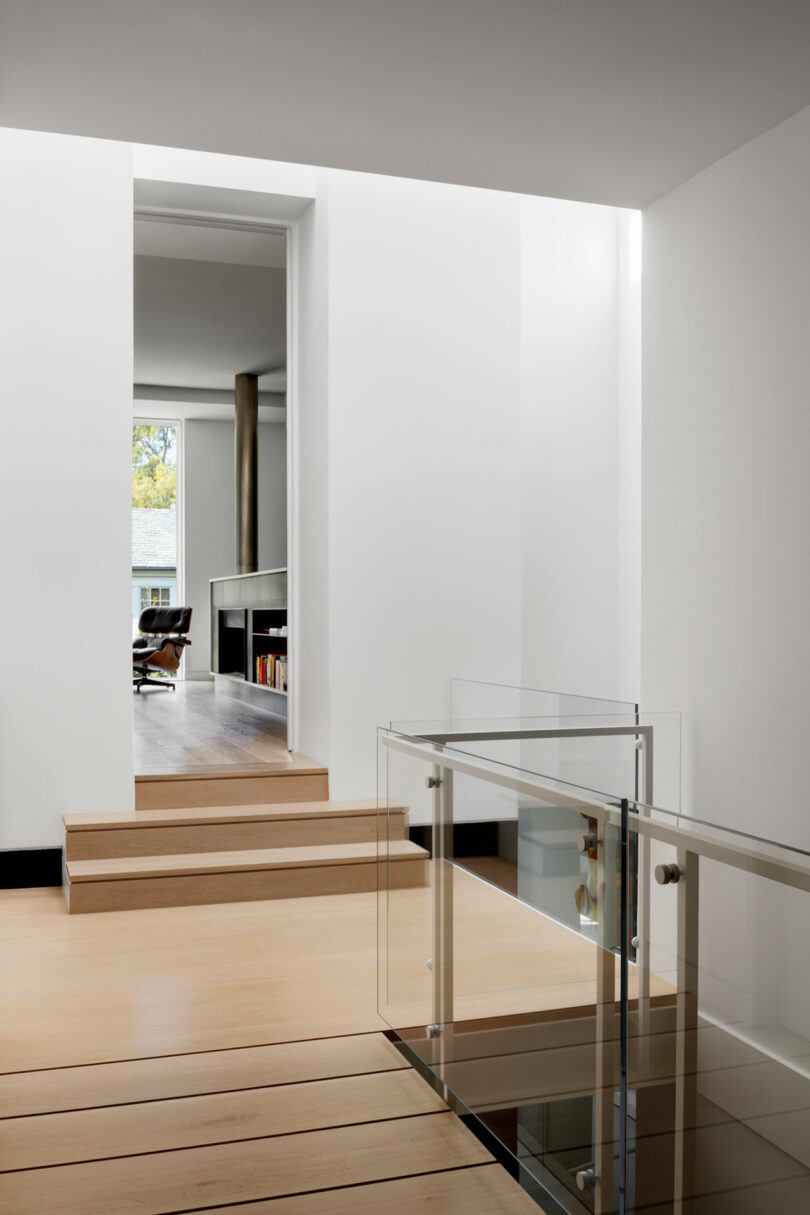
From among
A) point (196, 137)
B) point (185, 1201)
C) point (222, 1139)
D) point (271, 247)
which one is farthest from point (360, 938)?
point (271, 247)

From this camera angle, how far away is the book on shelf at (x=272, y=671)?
7468 millimetres

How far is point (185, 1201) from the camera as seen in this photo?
2.27 m

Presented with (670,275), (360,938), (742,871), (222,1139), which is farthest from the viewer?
(360,938)

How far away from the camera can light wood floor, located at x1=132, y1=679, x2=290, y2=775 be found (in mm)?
5629

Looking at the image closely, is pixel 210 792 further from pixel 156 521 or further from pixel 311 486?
pixel 156 521

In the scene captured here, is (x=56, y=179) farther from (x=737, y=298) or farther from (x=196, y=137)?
(x=737, y=298)

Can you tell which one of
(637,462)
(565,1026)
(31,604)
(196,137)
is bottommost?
(565,1026)

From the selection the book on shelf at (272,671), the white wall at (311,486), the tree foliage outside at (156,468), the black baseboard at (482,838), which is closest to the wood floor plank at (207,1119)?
the black baseboard at (482,838)

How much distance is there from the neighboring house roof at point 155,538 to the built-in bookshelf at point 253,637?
235 centimetres

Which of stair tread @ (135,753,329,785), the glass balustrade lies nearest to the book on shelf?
stair tread @ (135,753,329,785)

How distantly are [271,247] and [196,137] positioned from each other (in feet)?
10.1

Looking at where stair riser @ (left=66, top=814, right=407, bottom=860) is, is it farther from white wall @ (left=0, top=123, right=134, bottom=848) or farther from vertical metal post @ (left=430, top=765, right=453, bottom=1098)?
vertical metal post @ (left=430, top=765, right=453, bottom=1098)

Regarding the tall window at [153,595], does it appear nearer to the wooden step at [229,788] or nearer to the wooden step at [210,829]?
the wooden step at [229,788]

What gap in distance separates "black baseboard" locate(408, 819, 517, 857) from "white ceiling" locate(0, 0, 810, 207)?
6.39ft
